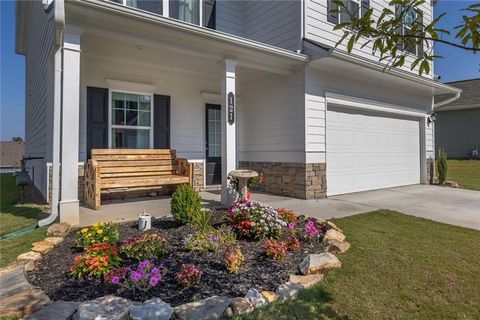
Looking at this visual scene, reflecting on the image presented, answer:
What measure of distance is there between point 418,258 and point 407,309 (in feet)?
3.67

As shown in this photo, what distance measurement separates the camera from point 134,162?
6211 millimetres

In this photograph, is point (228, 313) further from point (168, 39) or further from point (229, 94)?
point (168, 39)

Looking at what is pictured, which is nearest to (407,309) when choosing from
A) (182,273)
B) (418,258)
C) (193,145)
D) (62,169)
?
(418,258)

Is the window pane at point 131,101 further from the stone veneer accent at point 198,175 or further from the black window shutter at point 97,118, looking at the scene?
the stone veneer accent at point 198,175

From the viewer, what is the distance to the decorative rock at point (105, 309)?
195cm

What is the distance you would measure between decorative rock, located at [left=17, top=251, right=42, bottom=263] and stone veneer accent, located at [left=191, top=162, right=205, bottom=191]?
15.3 ft

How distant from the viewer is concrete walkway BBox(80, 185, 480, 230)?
16.0 ft

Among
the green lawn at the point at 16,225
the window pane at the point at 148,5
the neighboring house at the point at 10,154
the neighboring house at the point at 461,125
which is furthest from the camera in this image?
the neighboring house at the point at 10,154

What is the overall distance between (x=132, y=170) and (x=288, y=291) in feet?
15.0

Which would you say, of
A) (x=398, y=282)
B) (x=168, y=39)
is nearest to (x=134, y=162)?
(x=168, y=39)

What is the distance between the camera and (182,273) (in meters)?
2.46

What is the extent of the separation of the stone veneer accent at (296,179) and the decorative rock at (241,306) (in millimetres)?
4448

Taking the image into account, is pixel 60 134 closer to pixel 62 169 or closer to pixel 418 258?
pixel 62 169

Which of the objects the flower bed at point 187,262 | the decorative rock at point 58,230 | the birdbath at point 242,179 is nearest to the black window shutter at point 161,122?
the birdbath at point 242,179
